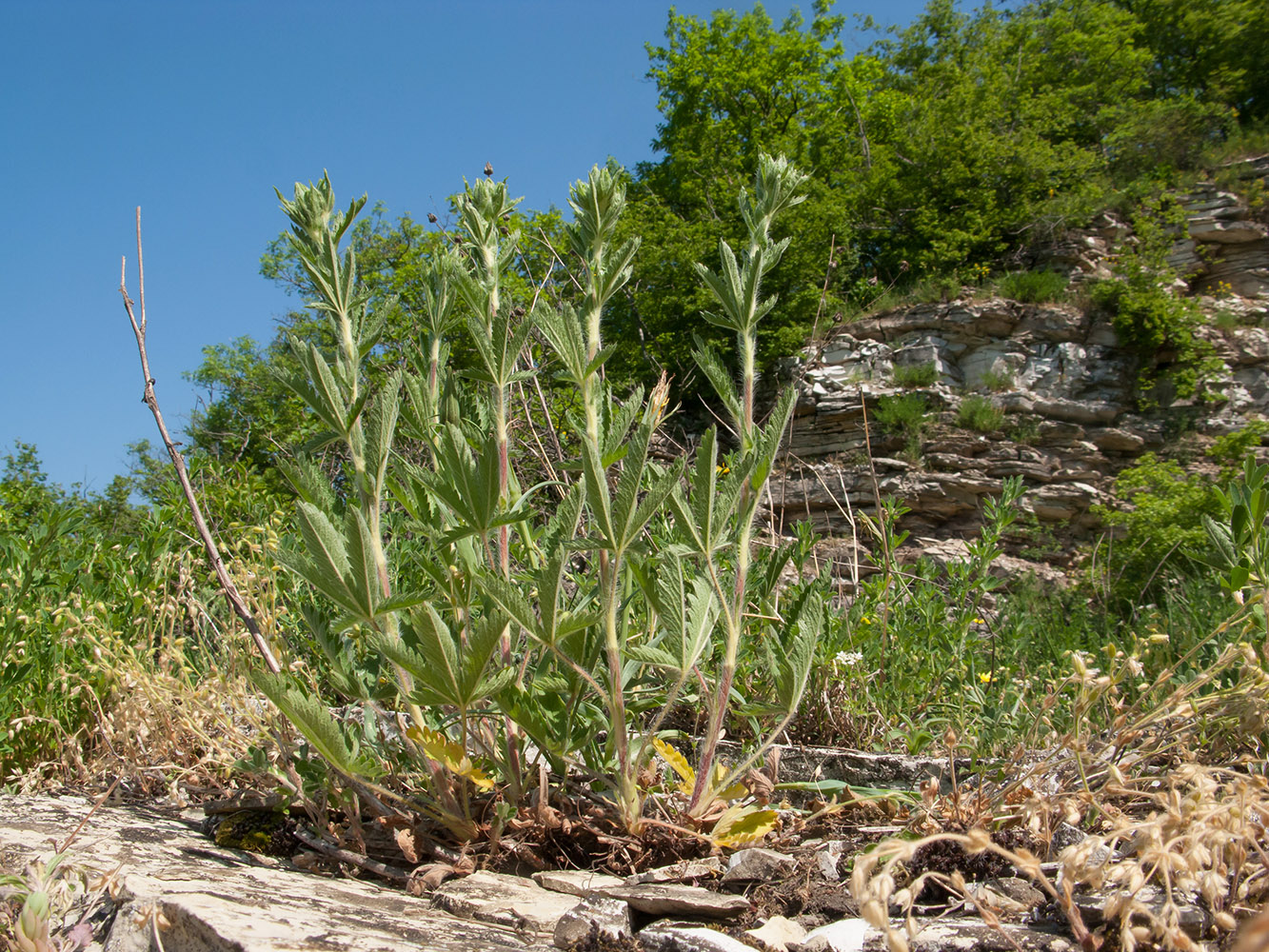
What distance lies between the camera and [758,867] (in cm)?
148

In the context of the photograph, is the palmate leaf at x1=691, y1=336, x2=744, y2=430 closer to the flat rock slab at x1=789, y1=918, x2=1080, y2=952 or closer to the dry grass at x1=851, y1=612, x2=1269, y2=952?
the dry grass at x1=851, y1=612, x2=1269, y2=952

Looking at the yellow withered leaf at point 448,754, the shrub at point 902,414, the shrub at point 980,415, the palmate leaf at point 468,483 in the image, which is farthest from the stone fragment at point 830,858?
the shrub at point 980,415

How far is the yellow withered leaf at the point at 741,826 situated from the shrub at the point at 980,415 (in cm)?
1393

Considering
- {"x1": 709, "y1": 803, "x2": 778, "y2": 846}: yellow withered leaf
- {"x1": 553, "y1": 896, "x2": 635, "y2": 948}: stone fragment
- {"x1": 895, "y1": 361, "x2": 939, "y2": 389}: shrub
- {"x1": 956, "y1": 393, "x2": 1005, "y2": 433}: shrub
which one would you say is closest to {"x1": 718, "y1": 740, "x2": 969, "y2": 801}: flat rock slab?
{"x1": 709, "y1": 803, "x2": 778, "y2": 846}: yellow withered leaf

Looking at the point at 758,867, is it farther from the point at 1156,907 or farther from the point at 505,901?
the point at 1156,907

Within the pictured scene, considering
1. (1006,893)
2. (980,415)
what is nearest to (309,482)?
(1006,893)

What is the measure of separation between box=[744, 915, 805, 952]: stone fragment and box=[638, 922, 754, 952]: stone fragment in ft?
0.10

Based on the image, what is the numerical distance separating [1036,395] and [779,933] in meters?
15.0

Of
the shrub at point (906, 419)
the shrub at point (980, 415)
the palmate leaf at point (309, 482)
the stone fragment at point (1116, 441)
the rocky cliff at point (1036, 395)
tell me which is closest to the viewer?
the palmate leaf at point (309, 482)

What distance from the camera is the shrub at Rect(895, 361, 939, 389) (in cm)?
1482

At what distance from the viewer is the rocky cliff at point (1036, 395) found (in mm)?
13469

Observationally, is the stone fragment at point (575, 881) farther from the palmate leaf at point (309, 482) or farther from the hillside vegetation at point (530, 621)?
the palmate leaf at point (309, 482)

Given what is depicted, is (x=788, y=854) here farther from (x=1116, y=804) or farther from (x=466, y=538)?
(x=466, y=538)

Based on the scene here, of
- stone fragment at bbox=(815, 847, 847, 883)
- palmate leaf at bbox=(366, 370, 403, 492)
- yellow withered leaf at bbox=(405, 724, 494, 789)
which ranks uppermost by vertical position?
palmate leaf at bbox=(366, 370, 403, 492)
